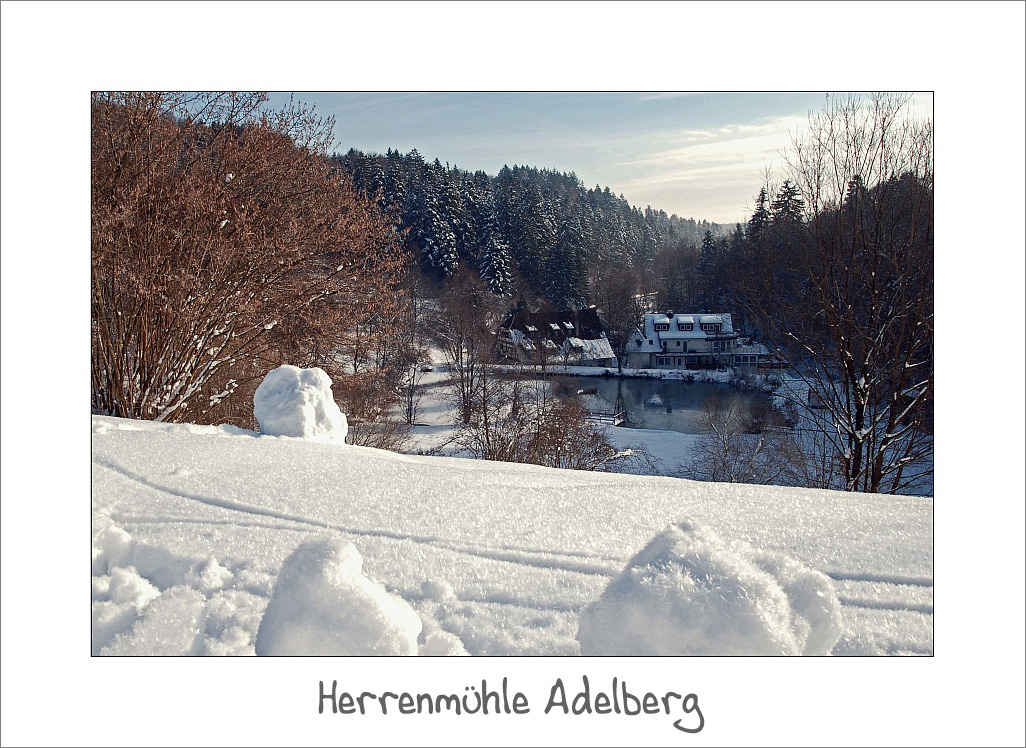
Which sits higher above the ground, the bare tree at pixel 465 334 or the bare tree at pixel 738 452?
the bare tree at pixel 465 334

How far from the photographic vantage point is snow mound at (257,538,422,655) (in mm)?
1896

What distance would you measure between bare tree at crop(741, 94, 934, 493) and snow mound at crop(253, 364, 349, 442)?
4436 millimetres

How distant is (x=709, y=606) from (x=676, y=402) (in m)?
18.9

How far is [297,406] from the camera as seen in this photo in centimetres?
507

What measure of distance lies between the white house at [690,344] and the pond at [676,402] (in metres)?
0.93

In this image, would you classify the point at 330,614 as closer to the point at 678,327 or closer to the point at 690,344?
the point at 690,344

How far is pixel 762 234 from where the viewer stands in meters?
7.37

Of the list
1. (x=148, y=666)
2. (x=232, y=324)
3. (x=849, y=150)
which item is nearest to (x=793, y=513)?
(x=148, y=666)

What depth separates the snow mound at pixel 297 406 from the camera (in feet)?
16.7


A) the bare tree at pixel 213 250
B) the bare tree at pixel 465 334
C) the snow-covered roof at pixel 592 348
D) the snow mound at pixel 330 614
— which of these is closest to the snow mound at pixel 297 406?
the bare tree at pixel 213 250

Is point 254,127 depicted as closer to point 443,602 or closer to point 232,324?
point 232,324

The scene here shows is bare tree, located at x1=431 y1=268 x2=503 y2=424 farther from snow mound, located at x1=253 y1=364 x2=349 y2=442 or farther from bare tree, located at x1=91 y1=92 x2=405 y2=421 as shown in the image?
snow mound, located at x1=253 y1=364 x2=349 y2=442

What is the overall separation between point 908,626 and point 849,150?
17.2 feet

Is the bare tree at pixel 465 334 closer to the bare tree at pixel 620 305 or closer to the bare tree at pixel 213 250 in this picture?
the bare tree at pixel 213 250
